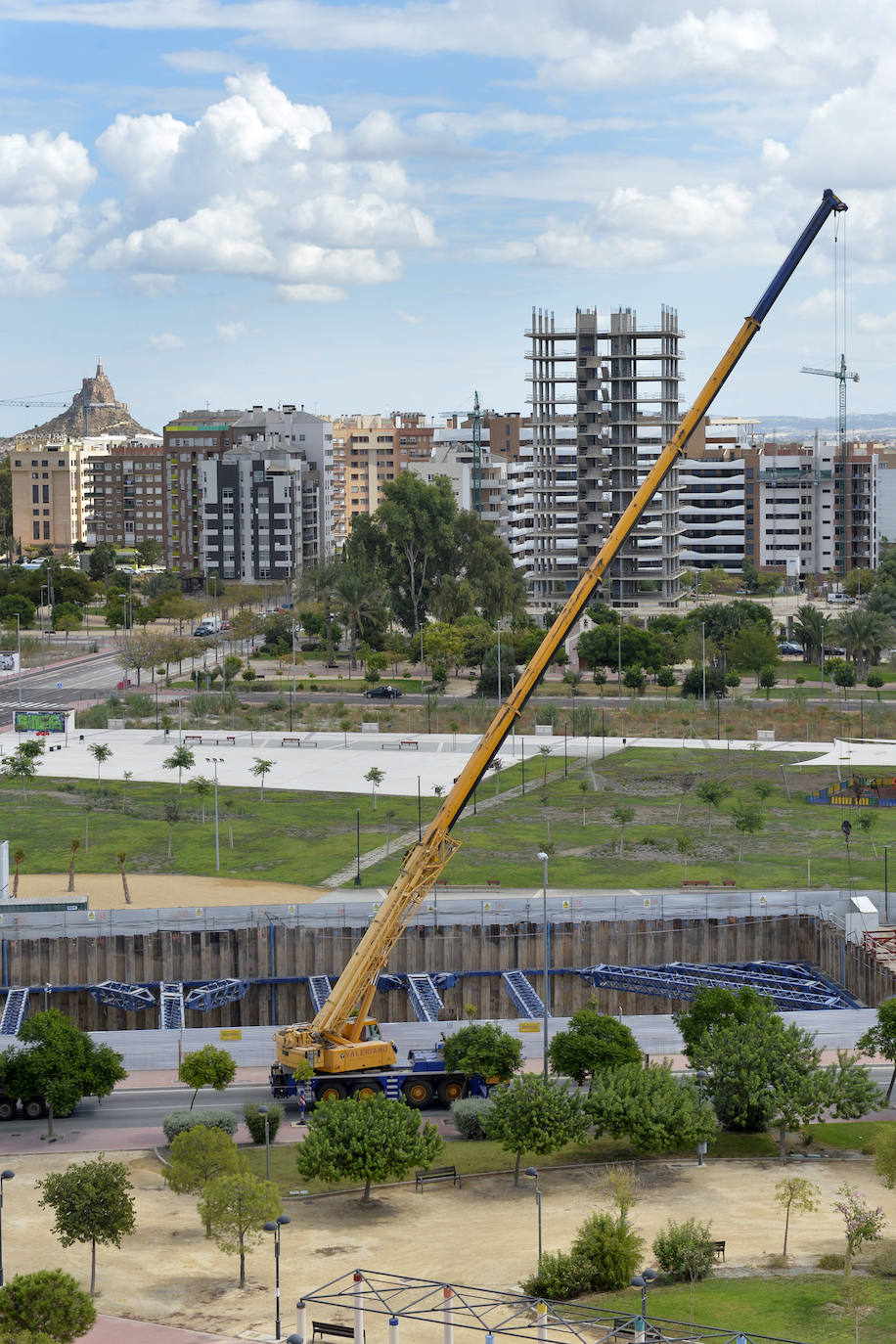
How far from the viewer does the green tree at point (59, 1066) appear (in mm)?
51125

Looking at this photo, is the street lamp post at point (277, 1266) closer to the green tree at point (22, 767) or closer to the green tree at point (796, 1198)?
the green tree at point (796, 1198)

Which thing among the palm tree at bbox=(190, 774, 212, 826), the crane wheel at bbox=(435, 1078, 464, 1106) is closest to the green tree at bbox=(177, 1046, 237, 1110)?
the crane wheel at bbox=(435, 1078, 464, 1106)

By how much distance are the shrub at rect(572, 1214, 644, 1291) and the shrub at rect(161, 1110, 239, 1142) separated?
1268cm

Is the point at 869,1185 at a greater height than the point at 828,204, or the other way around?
the point at 828,204

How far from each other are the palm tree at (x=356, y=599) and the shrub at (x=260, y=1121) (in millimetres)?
113012

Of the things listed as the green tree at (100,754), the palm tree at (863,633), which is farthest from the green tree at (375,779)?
the palm tree at (863,633)

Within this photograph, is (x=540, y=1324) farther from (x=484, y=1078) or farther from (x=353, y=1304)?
(x=484, y=1078)

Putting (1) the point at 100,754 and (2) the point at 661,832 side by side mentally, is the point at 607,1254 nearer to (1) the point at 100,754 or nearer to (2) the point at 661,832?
(2) the point at 661,832

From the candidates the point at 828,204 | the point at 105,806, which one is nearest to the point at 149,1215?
the point at 828,204

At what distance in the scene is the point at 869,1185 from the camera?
46.5 m

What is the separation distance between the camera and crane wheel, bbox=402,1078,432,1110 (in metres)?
52.9

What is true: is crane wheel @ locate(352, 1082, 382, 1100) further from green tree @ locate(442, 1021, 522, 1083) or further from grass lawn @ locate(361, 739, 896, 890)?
grass lawn @ locate(361, 739, 896, 890)

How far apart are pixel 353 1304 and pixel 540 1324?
4.99 metres

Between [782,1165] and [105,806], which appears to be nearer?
[782,1165]
